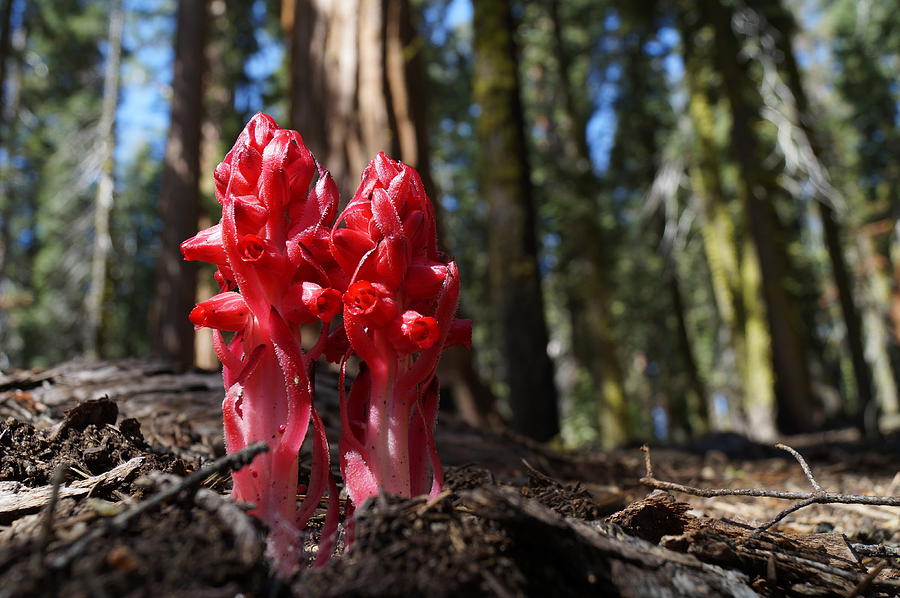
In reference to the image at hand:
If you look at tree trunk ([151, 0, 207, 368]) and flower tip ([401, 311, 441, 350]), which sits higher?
tree trunk ([151, 0, 207, 368])

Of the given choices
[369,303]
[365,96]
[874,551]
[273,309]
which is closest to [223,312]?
[273,309]

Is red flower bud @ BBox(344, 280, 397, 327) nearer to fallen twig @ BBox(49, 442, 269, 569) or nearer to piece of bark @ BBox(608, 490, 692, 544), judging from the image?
fallen twig @ BBox(49, 442, 269, 569)

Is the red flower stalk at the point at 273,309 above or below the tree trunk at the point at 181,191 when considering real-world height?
below

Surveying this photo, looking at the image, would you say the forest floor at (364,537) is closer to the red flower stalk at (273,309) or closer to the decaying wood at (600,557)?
the decaying wood at (600,557)

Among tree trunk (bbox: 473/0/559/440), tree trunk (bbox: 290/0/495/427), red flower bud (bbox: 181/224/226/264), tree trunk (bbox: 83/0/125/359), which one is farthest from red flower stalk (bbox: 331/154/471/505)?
tree trunk (bbox: 83/0/125/359)

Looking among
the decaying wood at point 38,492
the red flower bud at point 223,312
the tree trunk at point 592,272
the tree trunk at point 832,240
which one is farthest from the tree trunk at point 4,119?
the tree trunk at point 832,240

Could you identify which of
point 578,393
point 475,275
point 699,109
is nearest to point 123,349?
point 475,275

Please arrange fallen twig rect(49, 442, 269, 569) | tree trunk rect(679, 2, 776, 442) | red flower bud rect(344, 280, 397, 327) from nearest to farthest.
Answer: fallen twig rect(49, 442, 269, 569), red flower bud rect(344, 280, 397, 327), tree trunk rect(679, 2, 776, 442)
